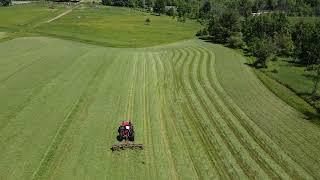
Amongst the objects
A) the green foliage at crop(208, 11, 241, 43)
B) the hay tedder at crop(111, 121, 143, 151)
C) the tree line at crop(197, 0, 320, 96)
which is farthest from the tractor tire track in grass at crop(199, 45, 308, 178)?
the green foliage at crop(208, 11, 241, 43)

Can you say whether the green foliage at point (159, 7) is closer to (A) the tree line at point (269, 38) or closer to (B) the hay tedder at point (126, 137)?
(A) the tree line at point (269, 38)

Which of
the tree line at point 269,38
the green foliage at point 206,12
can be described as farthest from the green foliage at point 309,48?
the green foliage at point 206,12

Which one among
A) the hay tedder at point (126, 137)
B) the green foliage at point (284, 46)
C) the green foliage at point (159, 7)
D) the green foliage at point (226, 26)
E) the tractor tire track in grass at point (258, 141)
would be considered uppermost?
the green foliage at point (159, 7)

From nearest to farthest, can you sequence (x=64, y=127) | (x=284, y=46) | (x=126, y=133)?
(x=126, y=133) → (x=64, y=127) → (x=284, y=46)

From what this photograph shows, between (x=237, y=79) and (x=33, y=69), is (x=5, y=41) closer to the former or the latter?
(x=33, y=69)

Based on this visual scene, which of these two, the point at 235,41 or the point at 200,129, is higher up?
the point at 235,41

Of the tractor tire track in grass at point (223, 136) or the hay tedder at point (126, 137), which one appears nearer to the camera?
the tractor tire track in grass at point (223, 136)

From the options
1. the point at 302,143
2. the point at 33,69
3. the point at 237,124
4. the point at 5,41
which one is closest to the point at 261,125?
the point at 237,124

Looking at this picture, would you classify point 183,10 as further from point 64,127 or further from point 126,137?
point 126,137

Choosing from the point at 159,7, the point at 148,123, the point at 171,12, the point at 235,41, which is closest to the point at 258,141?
the point at 148,123
